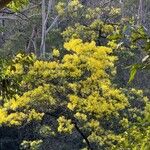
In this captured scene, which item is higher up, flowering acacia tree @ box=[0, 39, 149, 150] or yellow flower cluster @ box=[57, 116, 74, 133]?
flowering acacia tree @ box=[0, 39, 149, 150]

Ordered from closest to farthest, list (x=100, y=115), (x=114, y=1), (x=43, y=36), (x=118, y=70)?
(x=100, y=115) → (x=118, y=70) → (x=43, y=36) → (x=114, y=1)

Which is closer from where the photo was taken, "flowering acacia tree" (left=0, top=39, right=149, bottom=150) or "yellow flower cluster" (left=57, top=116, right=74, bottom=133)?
"flowering acacia tree" (left=0, top=39, right=149, bottom=150)

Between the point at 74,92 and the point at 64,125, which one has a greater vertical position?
the point at 74,92

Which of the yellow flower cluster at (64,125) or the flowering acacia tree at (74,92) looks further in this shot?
the yellow flower cluster at (64,125)

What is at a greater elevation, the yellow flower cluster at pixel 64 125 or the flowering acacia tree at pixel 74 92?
the flowering acacia tree at pixel 74 92

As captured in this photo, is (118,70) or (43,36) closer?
(118,70)

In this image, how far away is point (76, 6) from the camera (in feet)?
72.3

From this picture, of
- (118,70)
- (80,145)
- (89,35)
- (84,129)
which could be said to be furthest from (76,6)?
(84,129)

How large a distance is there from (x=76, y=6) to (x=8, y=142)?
7.88 m

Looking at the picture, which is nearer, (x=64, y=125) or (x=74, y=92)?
(x=74, y=92)

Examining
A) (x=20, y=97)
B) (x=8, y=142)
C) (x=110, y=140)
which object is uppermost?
(x=20, y=97)

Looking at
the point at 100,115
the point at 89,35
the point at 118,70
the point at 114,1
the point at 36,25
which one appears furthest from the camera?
the point at 114,1

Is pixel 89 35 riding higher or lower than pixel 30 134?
higher

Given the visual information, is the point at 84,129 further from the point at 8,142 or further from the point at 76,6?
the point at 76,6
